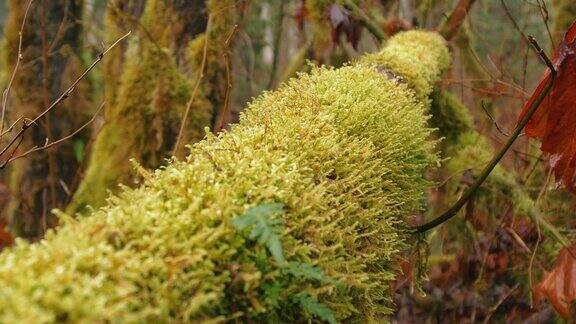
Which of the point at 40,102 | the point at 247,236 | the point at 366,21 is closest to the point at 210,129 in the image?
the point at 366,21

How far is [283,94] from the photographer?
7.18ft

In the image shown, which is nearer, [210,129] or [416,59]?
[416,59]

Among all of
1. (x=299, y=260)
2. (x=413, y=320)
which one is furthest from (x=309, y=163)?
(x=413, y=320)

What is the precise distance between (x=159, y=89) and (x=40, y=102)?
1.79 m

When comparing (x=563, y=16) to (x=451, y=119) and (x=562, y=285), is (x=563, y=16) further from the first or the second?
(x=562, y=285)

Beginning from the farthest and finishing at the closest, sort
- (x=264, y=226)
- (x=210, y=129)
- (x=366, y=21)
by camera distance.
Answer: (x=366, y=21) → (x=210, y=129) → (x=264, y=226)

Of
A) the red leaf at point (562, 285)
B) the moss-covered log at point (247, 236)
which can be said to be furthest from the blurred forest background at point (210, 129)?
the moss-covered log at point (247, 236)

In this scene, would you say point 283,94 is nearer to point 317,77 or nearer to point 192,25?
point 317,77

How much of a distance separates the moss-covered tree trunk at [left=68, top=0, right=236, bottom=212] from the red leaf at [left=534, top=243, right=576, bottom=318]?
9.97 feet

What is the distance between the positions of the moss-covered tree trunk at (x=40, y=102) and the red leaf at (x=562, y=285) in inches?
178

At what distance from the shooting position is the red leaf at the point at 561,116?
80.0 inches

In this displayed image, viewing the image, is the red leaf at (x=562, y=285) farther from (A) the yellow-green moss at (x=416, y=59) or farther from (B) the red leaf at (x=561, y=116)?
(A) the yellow-green moss at (x=416, y=59)

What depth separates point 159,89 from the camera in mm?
4797

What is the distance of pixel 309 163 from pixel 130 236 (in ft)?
2.14
